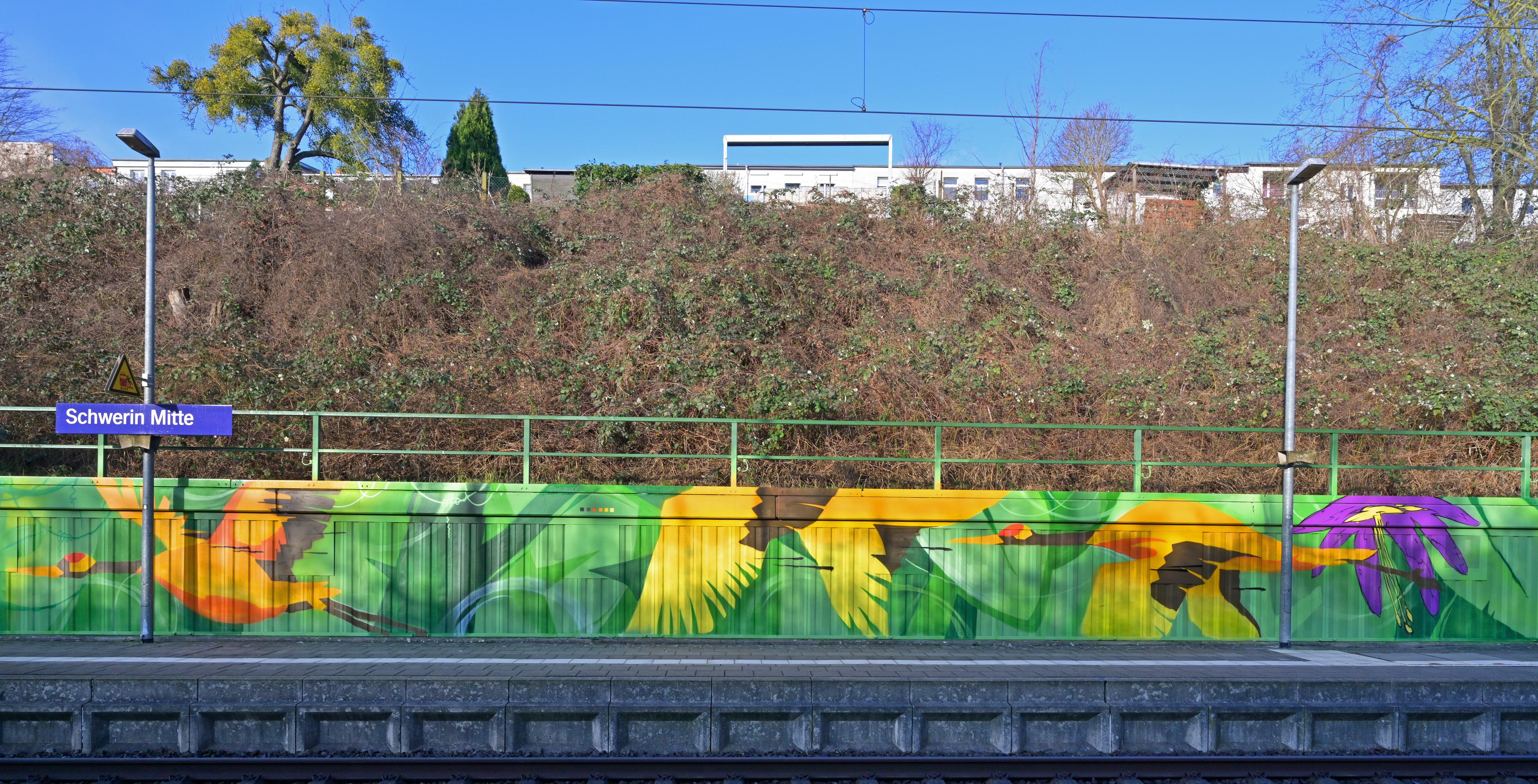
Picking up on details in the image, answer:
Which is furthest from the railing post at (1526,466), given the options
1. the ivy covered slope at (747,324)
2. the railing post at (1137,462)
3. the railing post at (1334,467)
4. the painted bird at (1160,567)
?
the railing post at (1137,462)

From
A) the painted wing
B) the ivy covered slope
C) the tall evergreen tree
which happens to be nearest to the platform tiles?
the painted wing

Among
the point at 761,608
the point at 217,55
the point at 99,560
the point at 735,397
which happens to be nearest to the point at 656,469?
the point at 735,397

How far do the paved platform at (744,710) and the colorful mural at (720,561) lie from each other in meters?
1.87

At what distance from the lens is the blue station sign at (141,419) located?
9.10m

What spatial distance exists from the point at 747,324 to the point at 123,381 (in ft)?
30.4

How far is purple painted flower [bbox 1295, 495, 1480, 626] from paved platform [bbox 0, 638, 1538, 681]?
2.18 feet

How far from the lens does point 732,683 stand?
7.33 meters

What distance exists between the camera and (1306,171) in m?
9.44

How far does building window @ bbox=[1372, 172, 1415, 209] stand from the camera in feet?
64.3

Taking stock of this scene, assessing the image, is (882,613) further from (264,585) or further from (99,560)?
(99,560)

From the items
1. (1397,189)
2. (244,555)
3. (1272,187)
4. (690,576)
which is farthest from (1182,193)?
(244,555)

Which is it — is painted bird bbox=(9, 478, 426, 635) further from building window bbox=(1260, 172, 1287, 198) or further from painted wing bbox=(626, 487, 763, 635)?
building window bbox=(1260, 172, 1287, 198)

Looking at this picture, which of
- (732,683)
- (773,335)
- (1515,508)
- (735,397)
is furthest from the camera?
(773,335)

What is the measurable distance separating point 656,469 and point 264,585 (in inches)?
199
